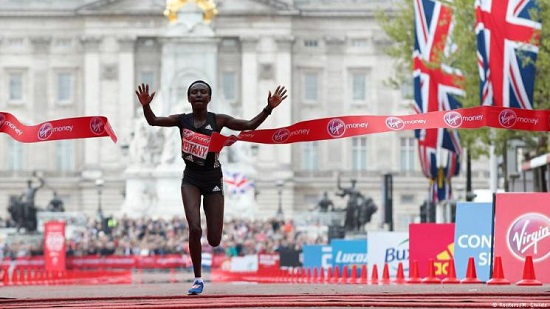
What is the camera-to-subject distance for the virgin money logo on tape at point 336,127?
24953 mm

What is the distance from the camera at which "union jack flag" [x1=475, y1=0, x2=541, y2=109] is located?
1626 inches

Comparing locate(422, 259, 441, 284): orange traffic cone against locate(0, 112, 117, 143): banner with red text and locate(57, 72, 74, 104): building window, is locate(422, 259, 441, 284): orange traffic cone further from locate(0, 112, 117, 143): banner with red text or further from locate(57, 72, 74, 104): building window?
locate(57, 72, 74, 104): building window

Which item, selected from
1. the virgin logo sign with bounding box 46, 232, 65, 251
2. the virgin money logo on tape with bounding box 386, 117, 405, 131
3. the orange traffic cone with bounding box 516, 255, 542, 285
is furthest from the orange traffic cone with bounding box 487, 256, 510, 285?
the virgin logo sign with bounding box 46, 232, 65, 251

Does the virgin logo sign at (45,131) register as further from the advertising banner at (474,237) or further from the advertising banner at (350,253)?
the advertising banner at (350,253)

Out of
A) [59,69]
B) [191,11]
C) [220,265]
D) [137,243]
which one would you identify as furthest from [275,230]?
[59,69]

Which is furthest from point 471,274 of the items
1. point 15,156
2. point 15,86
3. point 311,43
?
point 15,86

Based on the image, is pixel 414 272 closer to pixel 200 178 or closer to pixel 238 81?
pixel 200 178

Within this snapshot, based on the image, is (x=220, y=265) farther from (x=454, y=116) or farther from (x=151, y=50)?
(x=151, y=50)

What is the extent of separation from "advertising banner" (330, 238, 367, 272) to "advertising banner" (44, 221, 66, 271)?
17.8 m

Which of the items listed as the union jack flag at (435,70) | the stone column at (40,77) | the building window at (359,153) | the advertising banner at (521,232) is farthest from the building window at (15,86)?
the advertising banner at (521,232)

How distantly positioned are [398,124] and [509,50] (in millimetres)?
16617

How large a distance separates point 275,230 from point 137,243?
22.3 ft

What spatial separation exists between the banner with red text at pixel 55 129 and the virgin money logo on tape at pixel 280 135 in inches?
82.0

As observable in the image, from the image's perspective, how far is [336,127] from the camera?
25.0 m
